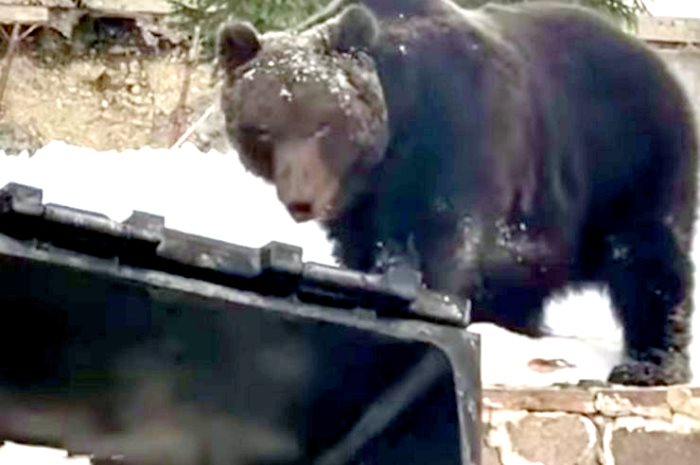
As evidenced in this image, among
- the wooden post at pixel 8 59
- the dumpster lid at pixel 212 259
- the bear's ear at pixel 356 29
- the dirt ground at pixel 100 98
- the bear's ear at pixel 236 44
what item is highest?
the dumpster lid at pixel 212 259

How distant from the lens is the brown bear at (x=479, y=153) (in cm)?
371

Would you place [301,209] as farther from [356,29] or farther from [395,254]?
[356,29]

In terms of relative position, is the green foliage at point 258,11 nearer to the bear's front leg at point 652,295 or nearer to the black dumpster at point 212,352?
the bear's front leg at point 652,295

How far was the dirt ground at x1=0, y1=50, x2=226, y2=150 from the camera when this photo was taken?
36.1 feet

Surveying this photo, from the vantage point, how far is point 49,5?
1122 cm

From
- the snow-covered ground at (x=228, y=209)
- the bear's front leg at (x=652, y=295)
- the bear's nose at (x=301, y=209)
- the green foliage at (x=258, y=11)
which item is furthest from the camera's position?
the green foliage at (x=258, y=11)

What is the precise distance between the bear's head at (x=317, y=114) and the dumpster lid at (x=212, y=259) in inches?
101

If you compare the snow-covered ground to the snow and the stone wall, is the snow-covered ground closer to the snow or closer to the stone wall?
the snow

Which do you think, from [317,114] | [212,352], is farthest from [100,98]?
[212,352]

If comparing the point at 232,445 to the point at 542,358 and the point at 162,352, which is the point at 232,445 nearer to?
the point at 162,352

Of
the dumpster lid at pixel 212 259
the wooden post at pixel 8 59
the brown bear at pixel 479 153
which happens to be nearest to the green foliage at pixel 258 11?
the brown bear at pixel 479 153

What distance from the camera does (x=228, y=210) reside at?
5969 millimetres

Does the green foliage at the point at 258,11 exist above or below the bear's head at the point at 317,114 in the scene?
below

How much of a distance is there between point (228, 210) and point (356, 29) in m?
2.33
